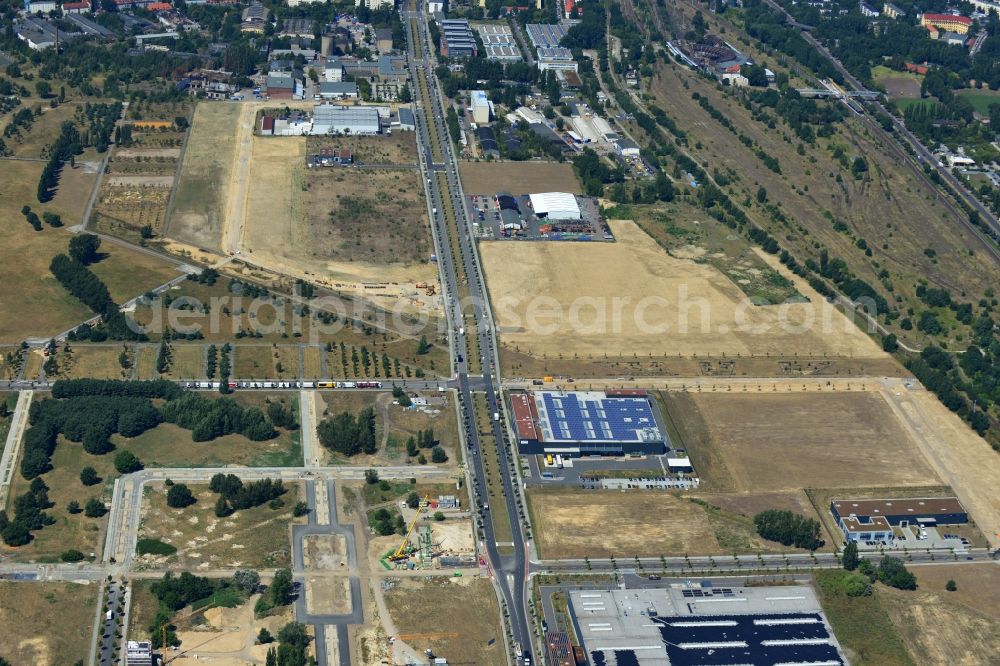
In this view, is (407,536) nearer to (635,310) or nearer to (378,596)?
(378,596)

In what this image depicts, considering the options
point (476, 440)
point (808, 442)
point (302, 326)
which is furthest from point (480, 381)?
point (808, 442)

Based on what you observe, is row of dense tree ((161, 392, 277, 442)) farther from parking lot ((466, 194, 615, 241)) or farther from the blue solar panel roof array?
parking lot ((466, 194, 615, 241))

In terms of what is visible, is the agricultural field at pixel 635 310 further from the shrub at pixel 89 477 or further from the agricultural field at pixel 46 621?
the agricultural field at pixel 46 621

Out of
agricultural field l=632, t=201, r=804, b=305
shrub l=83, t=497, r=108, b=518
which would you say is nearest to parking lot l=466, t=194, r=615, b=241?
agricultural field l=632, t=201, r=804, b=305

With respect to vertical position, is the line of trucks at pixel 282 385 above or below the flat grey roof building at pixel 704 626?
above

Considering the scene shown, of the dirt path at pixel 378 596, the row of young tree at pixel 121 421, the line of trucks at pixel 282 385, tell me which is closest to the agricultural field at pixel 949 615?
the dirt path at pixel 378 596

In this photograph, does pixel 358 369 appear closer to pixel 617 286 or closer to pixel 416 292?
pixel 416 292
